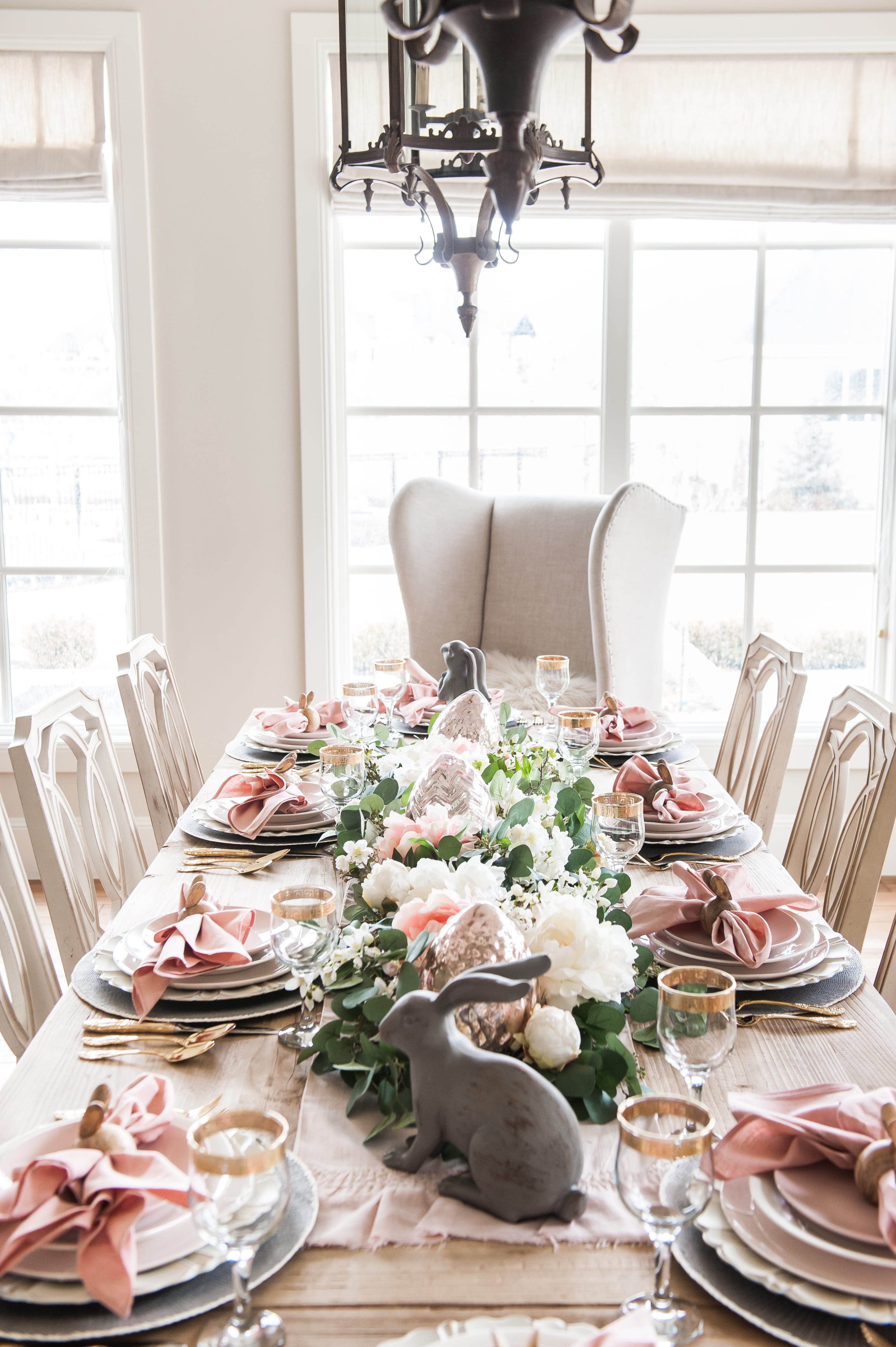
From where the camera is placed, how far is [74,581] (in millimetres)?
3723

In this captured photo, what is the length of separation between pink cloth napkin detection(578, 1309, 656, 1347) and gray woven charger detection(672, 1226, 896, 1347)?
85 millimetres

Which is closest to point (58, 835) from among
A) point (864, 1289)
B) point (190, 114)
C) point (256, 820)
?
point (256, 820)

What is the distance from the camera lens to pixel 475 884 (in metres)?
1.04

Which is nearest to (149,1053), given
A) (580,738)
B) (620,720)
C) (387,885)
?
(387,885)

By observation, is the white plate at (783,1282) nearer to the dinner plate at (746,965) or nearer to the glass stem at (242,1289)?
the glass stem at (242,1289)

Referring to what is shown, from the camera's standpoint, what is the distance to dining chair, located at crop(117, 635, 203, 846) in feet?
7.07

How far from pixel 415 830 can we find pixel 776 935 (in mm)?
406

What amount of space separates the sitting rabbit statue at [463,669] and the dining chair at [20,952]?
0.86 m

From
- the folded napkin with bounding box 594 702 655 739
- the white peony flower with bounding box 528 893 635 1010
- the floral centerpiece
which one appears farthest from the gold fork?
the folded napkin with bounding box 594 702 655 739

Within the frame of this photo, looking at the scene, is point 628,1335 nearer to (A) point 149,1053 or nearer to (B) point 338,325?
(A) point 149,1053

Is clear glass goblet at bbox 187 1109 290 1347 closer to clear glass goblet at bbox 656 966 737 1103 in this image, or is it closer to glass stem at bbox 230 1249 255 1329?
glass stem at bbox 230 1249 255 1329

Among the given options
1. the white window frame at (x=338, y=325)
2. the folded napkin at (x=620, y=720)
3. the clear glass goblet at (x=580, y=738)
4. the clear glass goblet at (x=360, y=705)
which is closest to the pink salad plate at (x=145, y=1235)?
the clear glass goblet at (x=580, y=738)

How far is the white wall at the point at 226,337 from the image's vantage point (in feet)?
11.0

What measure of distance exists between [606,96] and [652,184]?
29 cm
